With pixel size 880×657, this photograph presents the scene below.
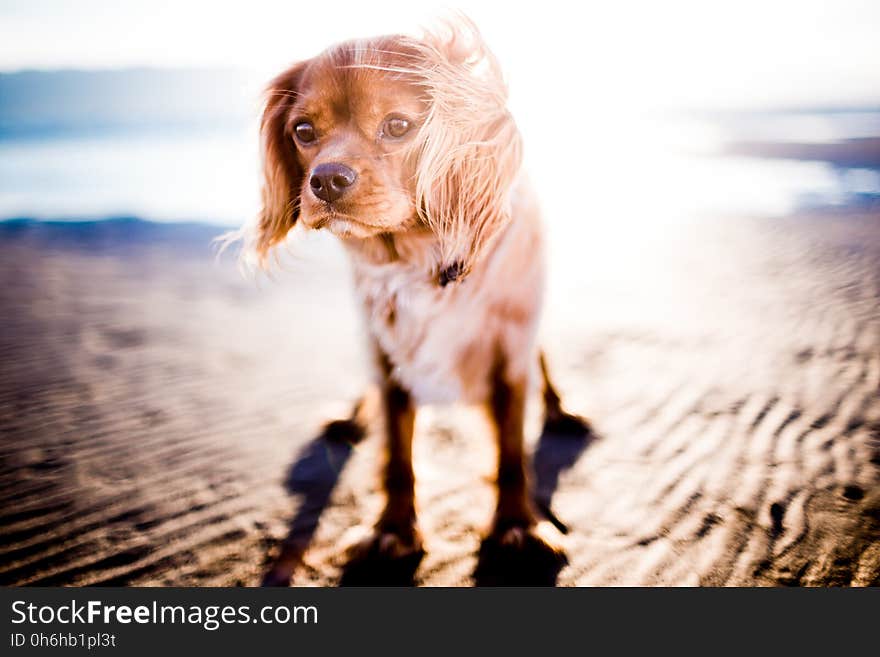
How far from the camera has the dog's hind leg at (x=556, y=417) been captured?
3494 mm

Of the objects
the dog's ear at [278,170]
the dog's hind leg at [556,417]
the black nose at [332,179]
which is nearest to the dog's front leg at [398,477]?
the dog's ear at [278,170]

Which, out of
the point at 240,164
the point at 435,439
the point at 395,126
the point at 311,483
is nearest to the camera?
the point at 395,126

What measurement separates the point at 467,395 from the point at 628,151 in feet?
48.3

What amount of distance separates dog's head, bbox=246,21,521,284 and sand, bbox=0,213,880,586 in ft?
4.38

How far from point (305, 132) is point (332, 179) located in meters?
0.37

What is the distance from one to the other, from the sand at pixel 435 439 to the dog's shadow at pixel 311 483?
1cm

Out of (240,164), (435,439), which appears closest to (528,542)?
(435,439)

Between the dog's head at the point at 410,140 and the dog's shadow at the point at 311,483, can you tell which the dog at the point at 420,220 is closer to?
the dog's head at the point at 410,140

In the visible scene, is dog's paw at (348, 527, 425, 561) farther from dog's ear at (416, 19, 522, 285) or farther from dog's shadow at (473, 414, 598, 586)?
dog's ear at (416, 19, 522, 285)

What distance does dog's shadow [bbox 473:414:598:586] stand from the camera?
96.3 inches

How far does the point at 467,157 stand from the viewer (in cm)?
208

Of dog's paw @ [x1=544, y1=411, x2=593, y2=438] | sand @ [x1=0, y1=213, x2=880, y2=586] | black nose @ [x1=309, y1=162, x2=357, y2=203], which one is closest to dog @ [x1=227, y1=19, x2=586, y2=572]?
black nose @ [x1=309, y1=162, x2=357, y2=203]

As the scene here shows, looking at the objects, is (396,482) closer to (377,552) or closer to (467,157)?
(377,552)
